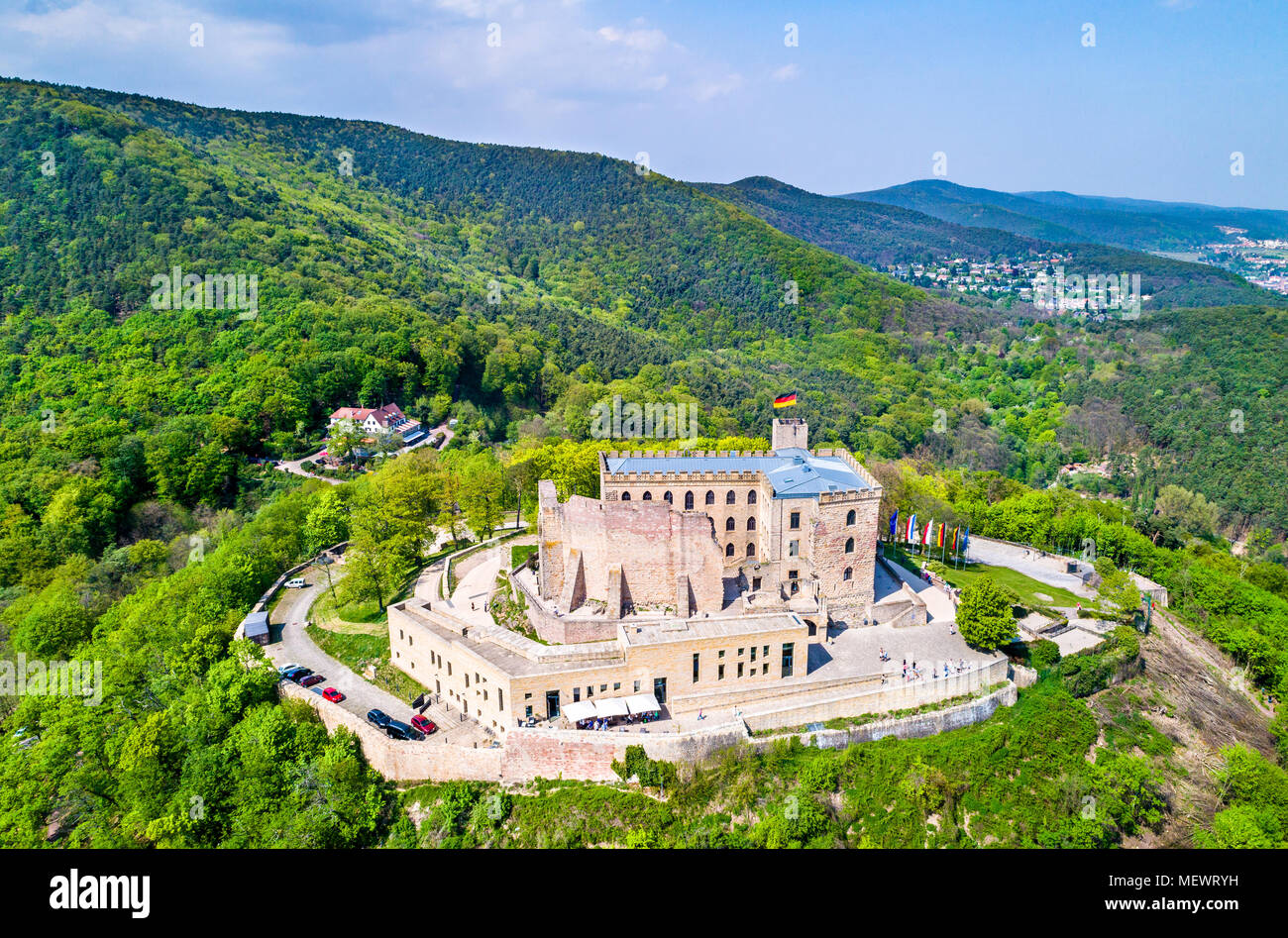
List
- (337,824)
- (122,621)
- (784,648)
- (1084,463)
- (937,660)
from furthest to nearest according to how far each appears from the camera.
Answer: (1084,463)
(122,621)
(937,660)
(784,648)
(337,824)

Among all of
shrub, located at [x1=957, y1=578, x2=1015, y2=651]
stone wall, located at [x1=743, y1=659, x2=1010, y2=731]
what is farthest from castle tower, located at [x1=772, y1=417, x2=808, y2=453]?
stone wall, located at [x1=743, y1=659, x2=1010, y2=731]

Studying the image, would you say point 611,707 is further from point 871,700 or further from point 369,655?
point 369,655

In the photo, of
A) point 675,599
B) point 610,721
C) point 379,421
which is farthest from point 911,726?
point 379,421

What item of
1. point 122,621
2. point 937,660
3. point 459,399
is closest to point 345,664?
point 122,621

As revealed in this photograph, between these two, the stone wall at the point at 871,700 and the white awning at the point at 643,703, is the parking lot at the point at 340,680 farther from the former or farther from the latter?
the stone wall at the point at 871,700

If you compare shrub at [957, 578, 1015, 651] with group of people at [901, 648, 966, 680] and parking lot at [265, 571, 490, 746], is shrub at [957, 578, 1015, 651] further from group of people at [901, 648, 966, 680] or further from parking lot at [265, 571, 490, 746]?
parking lot at [265, 571, 490, 746]

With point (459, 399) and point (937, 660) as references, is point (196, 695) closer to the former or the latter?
point (937, 660)
